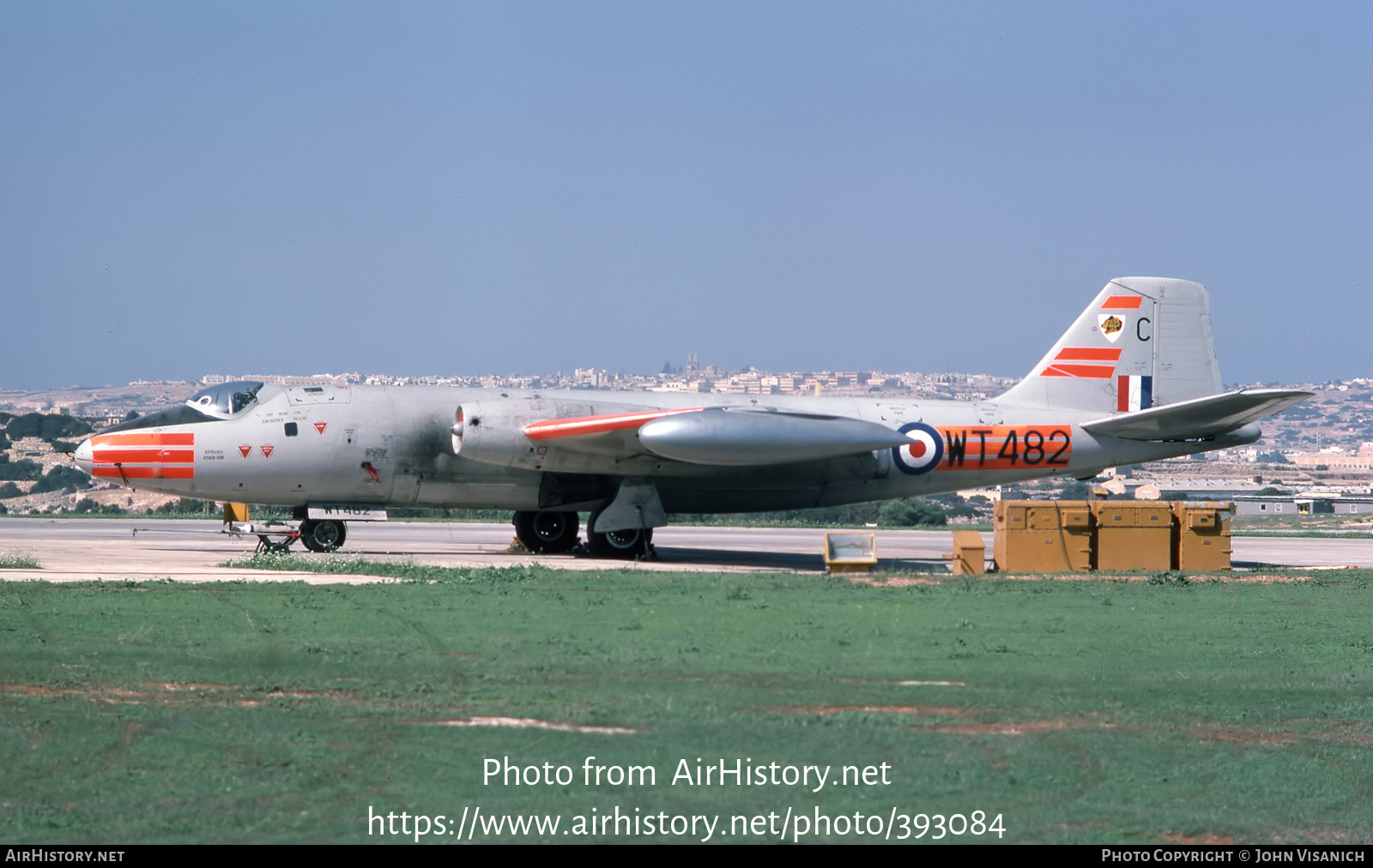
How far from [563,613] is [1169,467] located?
355 ft

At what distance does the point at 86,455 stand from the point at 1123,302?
19.6 metres

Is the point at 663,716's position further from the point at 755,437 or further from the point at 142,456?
the point at 142,456

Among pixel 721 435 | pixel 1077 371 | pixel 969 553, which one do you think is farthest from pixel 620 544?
pixel 1077 371

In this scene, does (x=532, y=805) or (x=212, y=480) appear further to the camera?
(x=212, y=480)

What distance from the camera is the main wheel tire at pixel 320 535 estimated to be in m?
22.7

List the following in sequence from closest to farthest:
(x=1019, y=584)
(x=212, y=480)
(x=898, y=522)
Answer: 1. (x=1019, y=584)
2. (x=212, y=480)
3. (x=898, y=522)

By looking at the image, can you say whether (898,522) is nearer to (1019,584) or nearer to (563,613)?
(1019,584)

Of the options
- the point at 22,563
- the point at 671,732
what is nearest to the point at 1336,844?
the point at 671,732

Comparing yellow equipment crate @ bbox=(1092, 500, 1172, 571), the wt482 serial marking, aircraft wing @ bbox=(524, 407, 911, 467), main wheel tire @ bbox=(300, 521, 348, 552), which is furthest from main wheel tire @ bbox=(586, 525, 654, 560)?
yellow equipment crate @ bbox=(1092, 500, 1172, 571)

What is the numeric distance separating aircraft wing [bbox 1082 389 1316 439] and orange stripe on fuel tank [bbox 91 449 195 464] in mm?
16657

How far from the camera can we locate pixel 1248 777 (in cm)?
721

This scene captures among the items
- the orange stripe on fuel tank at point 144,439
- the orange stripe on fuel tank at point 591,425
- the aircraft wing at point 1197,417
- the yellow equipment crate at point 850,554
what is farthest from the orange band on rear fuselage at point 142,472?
the aircraft wing at point 1197,417

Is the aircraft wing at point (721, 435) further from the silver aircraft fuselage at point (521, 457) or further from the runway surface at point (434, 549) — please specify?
the runway surface at point (434, 549)
